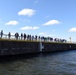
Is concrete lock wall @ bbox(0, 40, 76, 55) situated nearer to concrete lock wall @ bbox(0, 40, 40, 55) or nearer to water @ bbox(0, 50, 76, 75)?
concrete lock wall @ bbox(0, 40, 40, 55)

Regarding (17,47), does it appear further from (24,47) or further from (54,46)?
(54,46)

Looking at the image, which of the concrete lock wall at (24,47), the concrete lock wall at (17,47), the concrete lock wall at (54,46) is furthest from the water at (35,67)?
the concrete lock wall at (54,46)

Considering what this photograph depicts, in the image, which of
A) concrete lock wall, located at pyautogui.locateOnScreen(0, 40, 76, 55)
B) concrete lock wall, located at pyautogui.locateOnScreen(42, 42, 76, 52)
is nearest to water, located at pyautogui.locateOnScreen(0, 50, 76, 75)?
concrete lock wall, located at pyautogui.locateOnScreen(0, 40, 76, 55)

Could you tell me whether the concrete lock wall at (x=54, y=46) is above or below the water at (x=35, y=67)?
above

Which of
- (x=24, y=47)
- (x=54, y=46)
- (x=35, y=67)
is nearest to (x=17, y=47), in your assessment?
(x=24, y=47)

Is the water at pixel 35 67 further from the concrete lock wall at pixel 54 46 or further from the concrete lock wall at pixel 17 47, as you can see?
the concrete lock wall at pixel 54 46

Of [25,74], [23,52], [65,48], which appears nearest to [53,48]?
[65,48]

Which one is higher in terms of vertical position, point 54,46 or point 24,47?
point 54,46

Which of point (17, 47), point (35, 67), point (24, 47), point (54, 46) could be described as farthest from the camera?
point (54, 46)

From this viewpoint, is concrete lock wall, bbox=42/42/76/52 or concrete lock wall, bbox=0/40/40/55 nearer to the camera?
concrete lock wall, bbox=0/40/40/55

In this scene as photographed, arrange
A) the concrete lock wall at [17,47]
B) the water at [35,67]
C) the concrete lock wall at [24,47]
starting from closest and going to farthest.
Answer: the water at [35,67], the concrete lock wall at [17,47], the concrete lock wall at [24,47]

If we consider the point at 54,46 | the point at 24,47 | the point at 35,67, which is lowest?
the point at 35,67

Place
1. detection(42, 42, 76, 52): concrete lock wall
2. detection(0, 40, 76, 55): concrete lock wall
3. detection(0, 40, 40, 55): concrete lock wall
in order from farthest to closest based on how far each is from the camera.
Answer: detection(42, 42, 76, 52): concrete lock wall
detection(0, 40, 76, 55): concrete lock wall
detection(0, 40, 40, 55): concrete lock wall

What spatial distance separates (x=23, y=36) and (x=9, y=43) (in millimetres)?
6368
